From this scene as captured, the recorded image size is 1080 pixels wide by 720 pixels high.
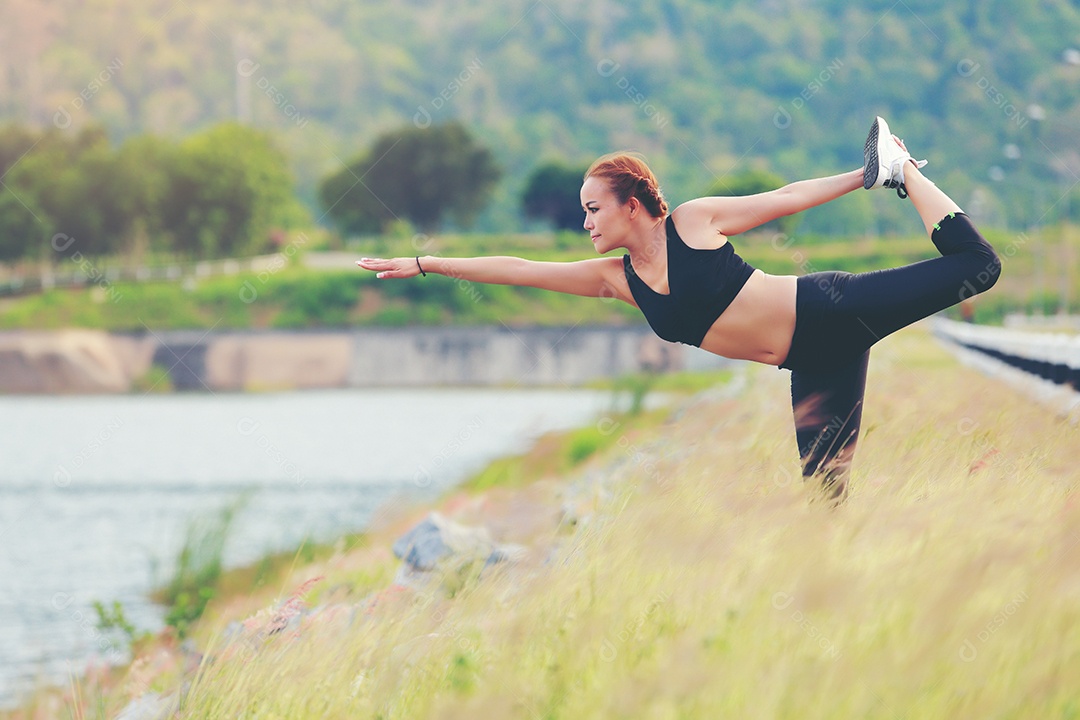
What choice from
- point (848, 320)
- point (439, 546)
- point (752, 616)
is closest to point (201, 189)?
point (439, 546)

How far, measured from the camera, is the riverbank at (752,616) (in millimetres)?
3023

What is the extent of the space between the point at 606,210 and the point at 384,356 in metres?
61.0

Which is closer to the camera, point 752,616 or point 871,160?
point 752,616

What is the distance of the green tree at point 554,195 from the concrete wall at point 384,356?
2443cm

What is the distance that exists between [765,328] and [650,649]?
1.51 meters

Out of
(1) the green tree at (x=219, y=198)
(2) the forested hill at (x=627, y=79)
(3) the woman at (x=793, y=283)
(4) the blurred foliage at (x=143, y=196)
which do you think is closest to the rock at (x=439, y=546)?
(3) the woman at (x=793, y=283)

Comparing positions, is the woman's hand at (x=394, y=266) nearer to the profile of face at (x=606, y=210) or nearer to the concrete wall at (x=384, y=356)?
the profile of face at (x=606, y=210)

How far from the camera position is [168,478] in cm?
2831

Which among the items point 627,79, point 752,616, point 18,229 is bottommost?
point 752,616

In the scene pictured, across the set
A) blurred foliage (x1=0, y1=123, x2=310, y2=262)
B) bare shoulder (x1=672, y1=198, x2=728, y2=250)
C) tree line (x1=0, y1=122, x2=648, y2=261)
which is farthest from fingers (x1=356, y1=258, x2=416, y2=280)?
blurred foliage (x1=0, y1=123, x2=310, y2=262)

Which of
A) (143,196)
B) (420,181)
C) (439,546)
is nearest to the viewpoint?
(439,546)

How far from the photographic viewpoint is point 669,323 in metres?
4.53

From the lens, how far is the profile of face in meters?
4.52

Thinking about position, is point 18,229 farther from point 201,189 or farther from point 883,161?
point 883,161
